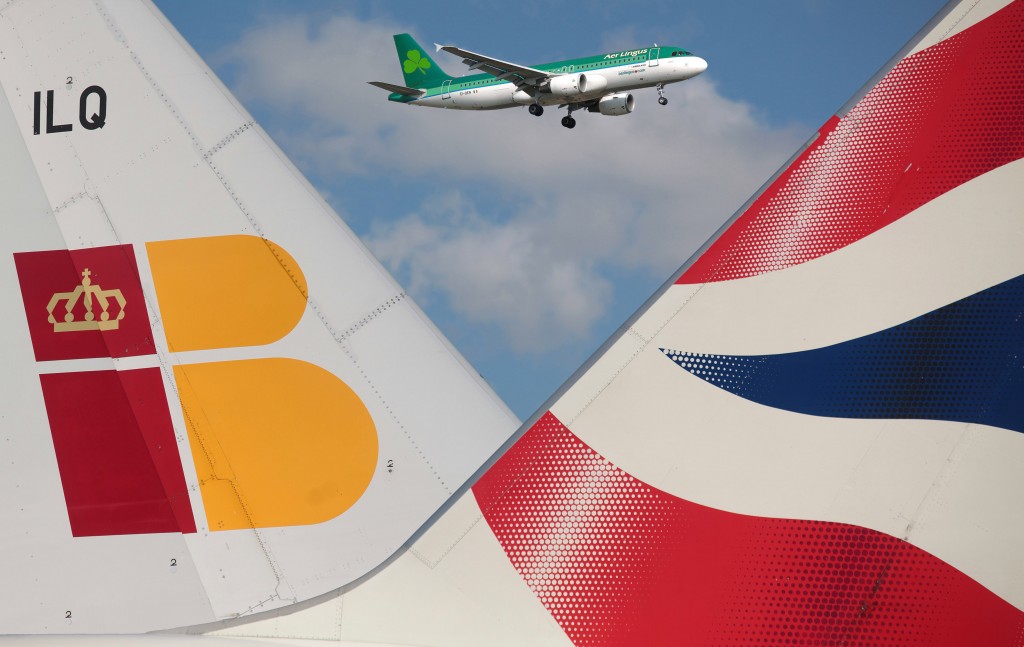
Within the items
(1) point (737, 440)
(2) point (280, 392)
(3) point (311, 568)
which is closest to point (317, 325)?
(2) point (280, 392)

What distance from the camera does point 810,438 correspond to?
11.0 ft

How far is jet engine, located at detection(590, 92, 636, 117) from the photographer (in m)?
32.6

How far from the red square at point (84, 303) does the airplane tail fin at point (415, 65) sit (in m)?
34.7

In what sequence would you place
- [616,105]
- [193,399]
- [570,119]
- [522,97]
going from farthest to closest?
[522,97], [570,119], [616,105], [193,399]

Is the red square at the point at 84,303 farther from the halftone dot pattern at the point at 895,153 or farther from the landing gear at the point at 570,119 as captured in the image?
the landing gear at the point at 570,119

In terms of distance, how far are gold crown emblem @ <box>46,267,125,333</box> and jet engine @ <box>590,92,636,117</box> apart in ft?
89.7

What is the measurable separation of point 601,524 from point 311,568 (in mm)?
3204

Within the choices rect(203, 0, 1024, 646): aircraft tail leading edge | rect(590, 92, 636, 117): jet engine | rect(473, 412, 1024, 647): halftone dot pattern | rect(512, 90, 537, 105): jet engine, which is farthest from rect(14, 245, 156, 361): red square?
rect(512, 90, 537, 105): jet engine

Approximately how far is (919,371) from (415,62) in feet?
129

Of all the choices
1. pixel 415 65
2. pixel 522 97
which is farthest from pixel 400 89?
pixel 522 97

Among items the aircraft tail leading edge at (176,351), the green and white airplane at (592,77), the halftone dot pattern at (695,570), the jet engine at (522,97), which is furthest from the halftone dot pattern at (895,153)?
the jet engine at (522,97)

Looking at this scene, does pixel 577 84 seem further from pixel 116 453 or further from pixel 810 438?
pixel 810 438

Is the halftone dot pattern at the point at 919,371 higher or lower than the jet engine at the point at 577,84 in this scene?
higher

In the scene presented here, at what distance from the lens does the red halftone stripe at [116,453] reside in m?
6.25
